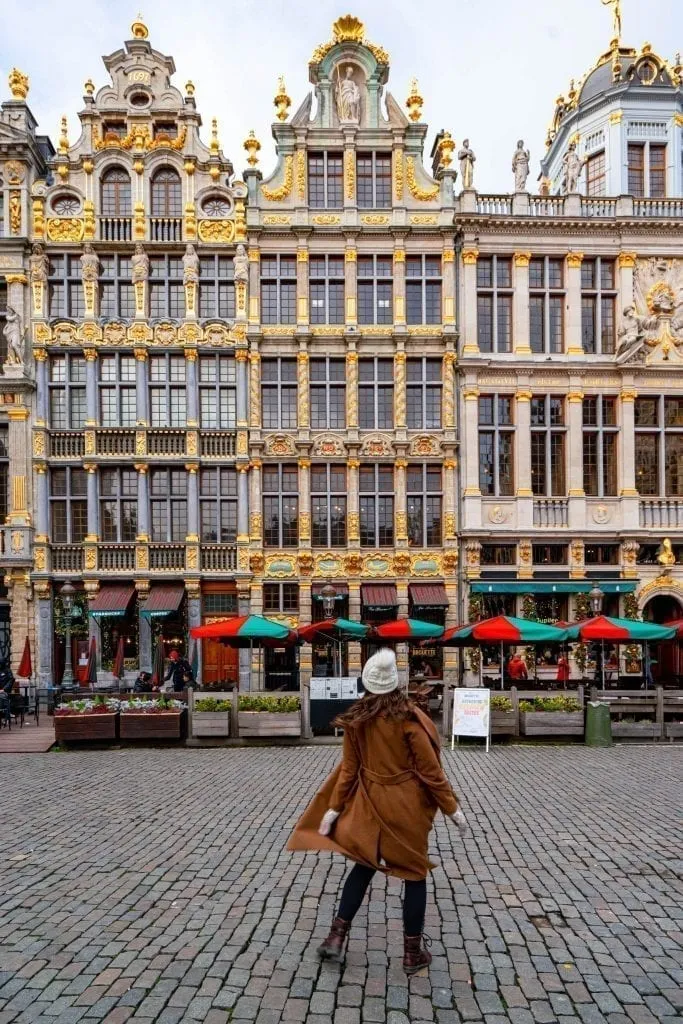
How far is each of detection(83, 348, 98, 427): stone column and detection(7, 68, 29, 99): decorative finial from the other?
924 centimetres

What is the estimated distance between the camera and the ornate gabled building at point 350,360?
25125 mm

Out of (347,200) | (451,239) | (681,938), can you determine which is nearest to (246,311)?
(347,200)

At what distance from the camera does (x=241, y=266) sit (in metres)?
25.2

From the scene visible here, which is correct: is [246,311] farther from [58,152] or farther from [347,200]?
[58,152]

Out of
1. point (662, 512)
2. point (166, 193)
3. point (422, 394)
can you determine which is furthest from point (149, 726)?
point (166, 193)

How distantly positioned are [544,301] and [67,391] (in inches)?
659

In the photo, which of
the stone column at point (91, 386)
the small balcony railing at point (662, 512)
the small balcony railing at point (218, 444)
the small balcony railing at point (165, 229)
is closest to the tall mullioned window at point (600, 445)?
the small balcony railing at point (662, 512)

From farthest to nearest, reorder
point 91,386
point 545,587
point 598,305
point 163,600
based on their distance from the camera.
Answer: point 598,305 → point 91,386 → point 545,587 → point 163,600

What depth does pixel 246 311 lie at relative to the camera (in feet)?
83.4

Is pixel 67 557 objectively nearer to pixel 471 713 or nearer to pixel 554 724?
pixel 471 713

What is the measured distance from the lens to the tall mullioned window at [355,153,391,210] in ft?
84.8

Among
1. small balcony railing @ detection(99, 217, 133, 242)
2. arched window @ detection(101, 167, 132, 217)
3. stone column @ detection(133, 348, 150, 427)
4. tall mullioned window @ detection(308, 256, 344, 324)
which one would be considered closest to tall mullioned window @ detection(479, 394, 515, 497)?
tall mullioned window @ detection(308, 256, 344, 324)

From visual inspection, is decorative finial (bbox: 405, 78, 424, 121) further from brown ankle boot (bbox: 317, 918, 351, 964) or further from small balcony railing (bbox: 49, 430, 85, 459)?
brown ankle boot (bbox: 317, 918, 351, 964)

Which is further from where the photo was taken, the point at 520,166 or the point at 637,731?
the point at 520,166
